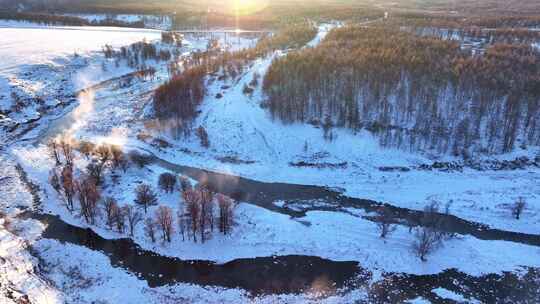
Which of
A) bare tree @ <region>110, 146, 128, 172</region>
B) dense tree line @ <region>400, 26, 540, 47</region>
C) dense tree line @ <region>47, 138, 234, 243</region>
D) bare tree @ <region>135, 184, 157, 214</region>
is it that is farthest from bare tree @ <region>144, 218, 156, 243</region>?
dense tree line @ <region>400, 26, 540, 47</region>

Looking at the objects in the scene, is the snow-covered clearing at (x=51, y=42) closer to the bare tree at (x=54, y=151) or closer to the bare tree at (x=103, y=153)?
the bare tree at (x=54, y=151)

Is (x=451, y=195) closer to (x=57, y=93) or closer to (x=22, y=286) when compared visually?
(x=22, y=286)

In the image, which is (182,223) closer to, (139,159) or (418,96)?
(139,159)

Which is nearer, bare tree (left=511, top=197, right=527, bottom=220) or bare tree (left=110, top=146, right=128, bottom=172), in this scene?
bare tree (left=511, top=197, right=527, bottom=220)

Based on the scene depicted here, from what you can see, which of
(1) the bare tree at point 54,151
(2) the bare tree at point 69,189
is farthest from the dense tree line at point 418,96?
(1) the bare tree at point 54,151

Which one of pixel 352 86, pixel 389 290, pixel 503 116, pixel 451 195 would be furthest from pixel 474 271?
pixel 352 86

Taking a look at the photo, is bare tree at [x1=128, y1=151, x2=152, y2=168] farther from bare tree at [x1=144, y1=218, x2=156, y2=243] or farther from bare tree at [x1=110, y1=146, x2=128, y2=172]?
bare tree at [x1=144, y1=218, x2=156, y2=243]
